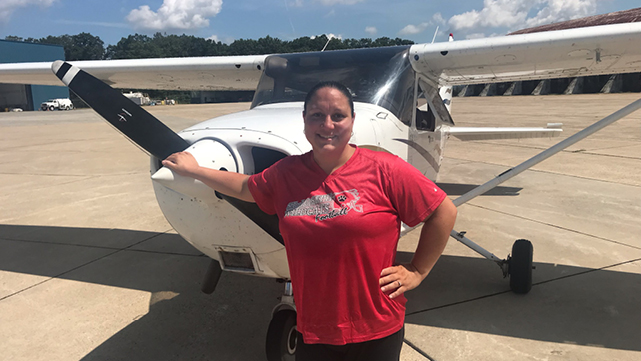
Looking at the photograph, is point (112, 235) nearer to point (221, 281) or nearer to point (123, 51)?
point (221, 281)

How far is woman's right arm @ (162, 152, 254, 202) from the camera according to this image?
195 centimetres

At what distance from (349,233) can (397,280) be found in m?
0.29

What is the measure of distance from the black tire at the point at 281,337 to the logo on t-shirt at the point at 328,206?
1342 mm

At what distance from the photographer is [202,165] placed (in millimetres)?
2100

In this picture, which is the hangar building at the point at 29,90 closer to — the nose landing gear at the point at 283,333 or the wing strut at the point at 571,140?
the nose landing gear at the point at 283,333

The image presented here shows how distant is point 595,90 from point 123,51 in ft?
389

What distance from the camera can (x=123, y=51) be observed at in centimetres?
12044

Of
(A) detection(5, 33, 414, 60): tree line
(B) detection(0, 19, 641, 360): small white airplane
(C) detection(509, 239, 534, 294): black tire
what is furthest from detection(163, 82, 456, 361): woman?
(A) detection(5, 33, 414, 60): tree line

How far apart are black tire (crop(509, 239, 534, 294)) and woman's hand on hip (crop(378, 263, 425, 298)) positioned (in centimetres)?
240

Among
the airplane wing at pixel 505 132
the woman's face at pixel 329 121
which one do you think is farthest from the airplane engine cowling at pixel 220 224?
the airplane wing at pixel 505 132

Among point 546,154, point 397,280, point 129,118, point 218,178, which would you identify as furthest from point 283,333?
point 546,154

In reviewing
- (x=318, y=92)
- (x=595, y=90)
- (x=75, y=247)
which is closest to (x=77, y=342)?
(x=75, y=247)

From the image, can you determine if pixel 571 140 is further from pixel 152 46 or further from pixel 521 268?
pixel 152 46

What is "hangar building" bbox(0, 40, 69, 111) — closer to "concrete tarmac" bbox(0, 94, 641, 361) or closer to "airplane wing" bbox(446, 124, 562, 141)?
"concrete tarmac" bbox(0, 94, 641, 361)
